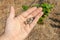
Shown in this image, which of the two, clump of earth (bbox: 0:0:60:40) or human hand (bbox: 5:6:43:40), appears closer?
human hand (bbox: 5:6:43:40)

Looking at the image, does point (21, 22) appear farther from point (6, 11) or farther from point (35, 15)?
point (6, 11)

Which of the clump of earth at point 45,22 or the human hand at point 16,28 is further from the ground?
the human hand at point 16,28

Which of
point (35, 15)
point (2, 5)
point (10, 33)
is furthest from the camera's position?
point (2, 5)

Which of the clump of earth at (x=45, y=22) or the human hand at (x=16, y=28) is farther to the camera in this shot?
the clump of earth at (x=45, y=22)

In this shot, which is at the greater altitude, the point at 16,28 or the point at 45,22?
the point at 16,28

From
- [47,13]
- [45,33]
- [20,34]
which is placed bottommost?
[45,33]

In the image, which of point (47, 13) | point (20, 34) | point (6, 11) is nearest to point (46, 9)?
point (47, 13)

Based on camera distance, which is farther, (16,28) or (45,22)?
(45,22)

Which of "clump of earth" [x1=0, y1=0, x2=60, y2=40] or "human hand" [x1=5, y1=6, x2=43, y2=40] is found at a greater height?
"human hand" [x1=5, y1=6, x2=43, y2=40]
